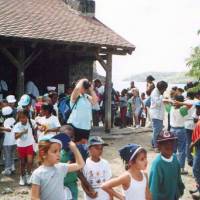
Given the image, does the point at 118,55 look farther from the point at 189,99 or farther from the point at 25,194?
the point at 25,194

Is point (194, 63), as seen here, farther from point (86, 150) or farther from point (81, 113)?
point (86, 150)

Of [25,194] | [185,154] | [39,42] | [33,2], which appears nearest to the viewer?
[25,194]

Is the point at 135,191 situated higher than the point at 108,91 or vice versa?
the point at 108,91

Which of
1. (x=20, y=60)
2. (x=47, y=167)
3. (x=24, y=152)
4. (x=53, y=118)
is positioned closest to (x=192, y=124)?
(x=53, y=118)

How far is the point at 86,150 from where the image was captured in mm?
5574

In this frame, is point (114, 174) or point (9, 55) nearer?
point (114, 174)

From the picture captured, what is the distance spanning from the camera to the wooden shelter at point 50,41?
12.4 metres

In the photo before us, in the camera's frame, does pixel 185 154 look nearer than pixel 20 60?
Yes

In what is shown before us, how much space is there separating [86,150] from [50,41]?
735 centimetres

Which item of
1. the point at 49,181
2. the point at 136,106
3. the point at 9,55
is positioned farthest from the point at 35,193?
the point at 136,106

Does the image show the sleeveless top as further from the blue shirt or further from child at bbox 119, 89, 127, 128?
child at bbox 119, 89, 127, 128

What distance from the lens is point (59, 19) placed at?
1499 cm

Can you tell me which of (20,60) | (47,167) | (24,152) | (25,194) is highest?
(20,60)

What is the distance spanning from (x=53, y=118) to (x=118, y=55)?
23.8ft
